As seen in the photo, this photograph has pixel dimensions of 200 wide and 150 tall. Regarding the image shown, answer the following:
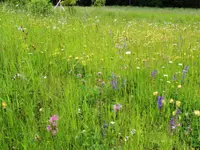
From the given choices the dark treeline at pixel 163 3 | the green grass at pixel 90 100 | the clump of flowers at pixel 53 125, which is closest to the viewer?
the clump of flowers at pixel 53 125

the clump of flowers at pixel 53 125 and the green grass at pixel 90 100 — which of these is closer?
the clump of flowers at pixel 53 125

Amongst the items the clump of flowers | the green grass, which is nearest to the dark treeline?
the green grass

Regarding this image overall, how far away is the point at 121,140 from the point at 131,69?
144 centimetres

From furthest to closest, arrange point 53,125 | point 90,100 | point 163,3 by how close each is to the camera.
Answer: point 163,3 → point 90,100 → point 53,125

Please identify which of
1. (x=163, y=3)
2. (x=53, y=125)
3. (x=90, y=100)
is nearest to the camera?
(x=53, y=125)

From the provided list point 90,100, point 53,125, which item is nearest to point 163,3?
point 90,100

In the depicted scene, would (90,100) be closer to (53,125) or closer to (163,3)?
(53,125)

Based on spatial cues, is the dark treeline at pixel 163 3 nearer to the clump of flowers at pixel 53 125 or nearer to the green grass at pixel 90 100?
the green grass at pixel 90 100

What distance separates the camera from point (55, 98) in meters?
2.44

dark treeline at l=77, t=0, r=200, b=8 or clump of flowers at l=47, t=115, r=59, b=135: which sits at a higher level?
dark treeline at l=77, t=0, r=200, b=8

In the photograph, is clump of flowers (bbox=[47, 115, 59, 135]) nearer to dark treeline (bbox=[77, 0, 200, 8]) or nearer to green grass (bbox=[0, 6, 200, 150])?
green grass (bbox=[0, 6, 200, 150])

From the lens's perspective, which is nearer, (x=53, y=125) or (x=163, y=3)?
(x=53, y=125)

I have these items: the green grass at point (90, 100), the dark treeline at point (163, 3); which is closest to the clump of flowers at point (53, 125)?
the green grass at point (90, 100)

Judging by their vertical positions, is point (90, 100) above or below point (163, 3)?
below
